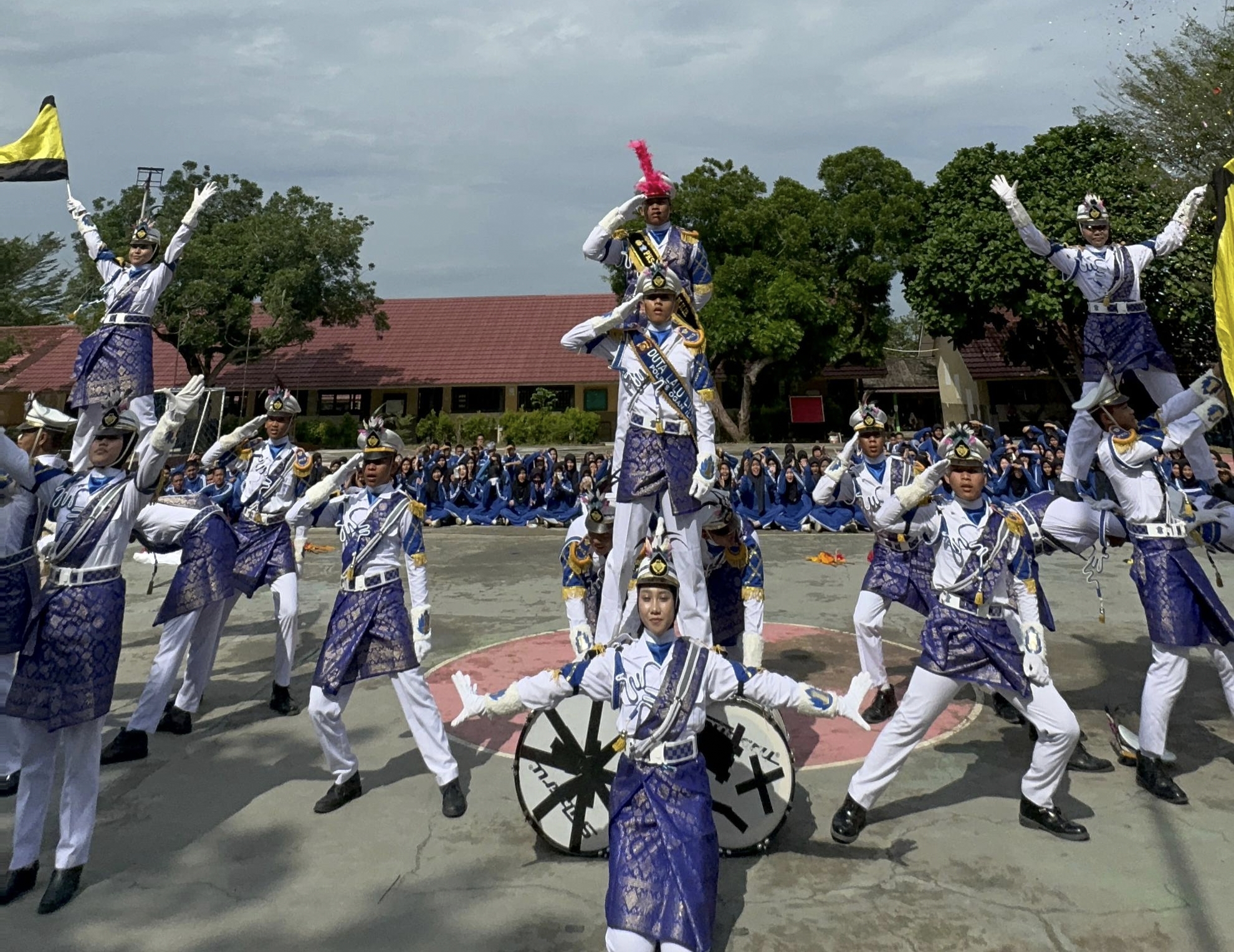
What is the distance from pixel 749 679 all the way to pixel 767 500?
14004 millimetres

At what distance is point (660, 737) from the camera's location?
3.84 m

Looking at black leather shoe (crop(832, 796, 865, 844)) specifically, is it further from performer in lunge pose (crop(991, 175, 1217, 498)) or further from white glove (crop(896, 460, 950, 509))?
performer in lunge pose (crop(991, 175, 1217, 498))

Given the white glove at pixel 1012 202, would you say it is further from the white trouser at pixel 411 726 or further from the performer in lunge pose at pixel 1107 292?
the white trouser at pixel 411 726

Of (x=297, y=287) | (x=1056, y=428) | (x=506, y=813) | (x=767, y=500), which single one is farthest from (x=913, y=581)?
(x=297, y=287)

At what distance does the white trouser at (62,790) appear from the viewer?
14.6 feet

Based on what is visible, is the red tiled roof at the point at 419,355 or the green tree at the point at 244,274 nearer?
the green tree at the point at 244,274

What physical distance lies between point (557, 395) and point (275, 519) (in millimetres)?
29348

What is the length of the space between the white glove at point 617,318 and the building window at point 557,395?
101 feet

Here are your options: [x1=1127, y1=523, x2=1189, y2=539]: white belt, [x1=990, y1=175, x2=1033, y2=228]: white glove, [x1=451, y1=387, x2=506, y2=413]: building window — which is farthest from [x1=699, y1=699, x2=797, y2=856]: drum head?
[x1=451, y1=387, x2=506, y2=413]: building window

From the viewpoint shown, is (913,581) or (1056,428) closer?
(913,581)

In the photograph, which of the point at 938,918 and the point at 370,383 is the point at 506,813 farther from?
the point at 370,383

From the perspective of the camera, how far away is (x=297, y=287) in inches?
1233

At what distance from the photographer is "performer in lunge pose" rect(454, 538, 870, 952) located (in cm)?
352

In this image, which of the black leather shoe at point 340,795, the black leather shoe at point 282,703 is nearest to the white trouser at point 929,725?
the black leather shoe at point 340,795
